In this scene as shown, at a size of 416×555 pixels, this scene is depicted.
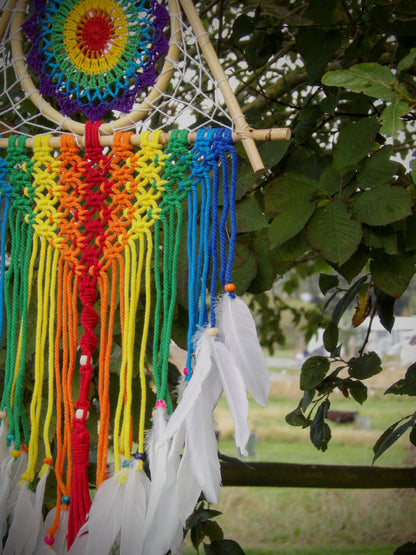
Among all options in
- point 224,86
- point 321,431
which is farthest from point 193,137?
point 321,431

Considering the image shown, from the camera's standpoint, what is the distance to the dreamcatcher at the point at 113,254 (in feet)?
2.31

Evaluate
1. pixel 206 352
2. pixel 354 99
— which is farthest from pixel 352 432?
pixel 206 352

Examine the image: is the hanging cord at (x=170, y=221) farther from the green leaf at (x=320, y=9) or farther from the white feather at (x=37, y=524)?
the green leaf at (x=320, y=9)

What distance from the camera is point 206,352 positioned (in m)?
0.68

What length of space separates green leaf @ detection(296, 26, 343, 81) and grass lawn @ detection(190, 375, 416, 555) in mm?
1817

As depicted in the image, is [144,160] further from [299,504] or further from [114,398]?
[299,504]

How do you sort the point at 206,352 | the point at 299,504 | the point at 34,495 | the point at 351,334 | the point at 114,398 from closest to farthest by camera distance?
the point at 206,352
the point at 34,495
the point at 114,398
the point at 299,504
the point at 351,334

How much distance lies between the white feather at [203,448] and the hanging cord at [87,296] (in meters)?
0.17

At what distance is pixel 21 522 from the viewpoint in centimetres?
77

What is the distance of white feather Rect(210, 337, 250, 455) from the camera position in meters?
0.65

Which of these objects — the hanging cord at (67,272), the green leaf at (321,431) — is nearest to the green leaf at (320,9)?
the hanging cord at (67,272)

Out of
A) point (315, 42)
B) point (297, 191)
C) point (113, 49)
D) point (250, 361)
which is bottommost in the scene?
point (250, 361)

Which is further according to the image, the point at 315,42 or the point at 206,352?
the point at 315,42

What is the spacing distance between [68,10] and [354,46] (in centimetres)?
52
